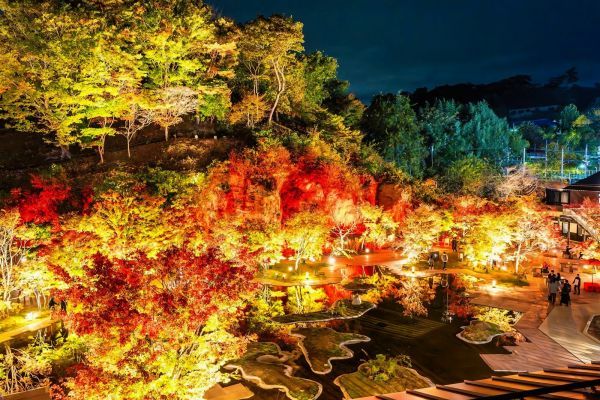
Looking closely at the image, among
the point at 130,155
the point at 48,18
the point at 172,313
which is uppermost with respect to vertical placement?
the point at 48,18

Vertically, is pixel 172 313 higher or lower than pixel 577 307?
higher

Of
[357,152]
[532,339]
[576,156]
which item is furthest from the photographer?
[576,156]

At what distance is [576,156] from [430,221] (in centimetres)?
4099

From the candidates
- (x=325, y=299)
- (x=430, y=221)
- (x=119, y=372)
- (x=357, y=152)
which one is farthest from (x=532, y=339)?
(x=357, y=152)

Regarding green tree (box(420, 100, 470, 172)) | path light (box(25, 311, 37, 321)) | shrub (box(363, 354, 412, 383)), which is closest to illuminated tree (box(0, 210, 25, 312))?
path light (box(25, 311, 37, 321))

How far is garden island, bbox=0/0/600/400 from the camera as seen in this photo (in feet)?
35.4

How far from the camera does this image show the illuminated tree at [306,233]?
26.5 meters

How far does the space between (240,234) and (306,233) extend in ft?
14.6

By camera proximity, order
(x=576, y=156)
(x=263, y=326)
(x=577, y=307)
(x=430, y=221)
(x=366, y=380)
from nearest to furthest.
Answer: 1. (x=366, y=380)
2. (x=263, y=326)
3. (x=577, y=307)
4. (x=430, y=221)
5. (x=576, y=156)

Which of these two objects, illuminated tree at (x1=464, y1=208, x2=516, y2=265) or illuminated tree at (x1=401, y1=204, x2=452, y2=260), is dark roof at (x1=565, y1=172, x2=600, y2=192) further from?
illuminated tree at (x1=401, y1=204, x2=452, y2=260)

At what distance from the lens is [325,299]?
75.9 ft

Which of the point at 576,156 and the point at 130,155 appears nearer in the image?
the point at 130,155

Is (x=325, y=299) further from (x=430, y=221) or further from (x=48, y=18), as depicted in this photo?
(x=48, y=18)

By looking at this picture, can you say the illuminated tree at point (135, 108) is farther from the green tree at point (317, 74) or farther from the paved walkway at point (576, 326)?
the paved walkway at point (576, 326)
